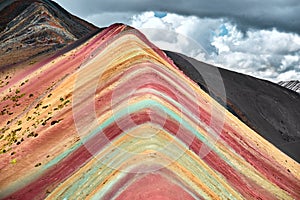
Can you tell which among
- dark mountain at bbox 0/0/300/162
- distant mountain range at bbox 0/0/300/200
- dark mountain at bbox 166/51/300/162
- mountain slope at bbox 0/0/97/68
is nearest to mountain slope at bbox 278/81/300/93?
dark mountain at bbox 0/0/300/162

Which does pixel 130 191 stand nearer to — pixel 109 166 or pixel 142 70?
pixel 109 166

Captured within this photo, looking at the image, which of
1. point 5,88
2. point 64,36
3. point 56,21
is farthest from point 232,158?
point 56,21

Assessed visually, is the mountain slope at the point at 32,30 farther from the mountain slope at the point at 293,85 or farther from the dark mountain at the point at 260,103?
the mountain slope at the point at 293,85

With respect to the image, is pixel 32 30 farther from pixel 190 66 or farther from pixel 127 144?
pixel 127 144

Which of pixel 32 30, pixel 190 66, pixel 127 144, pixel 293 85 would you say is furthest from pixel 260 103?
pixel 293 85

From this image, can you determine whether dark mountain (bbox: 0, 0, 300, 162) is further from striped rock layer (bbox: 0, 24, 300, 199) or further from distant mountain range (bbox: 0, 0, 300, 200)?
striped rock layer (bbox: 0, 24, 300, 199)

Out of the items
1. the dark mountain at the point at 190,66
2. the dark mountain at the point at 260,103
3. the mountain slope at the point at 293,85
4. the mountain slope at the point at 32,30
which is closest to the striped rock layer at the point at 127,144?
the dark mountain at the point at 260,103
